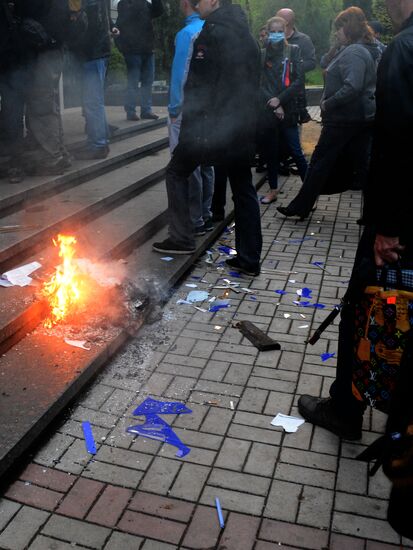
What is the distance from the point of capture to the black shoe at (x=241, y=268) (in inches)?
220

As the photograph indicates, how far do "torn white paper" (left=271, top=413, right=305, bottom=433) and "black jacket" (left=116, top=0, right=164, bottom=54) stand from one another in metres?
8.09

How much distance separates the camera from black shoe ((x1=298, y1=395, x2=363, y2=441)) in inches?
129

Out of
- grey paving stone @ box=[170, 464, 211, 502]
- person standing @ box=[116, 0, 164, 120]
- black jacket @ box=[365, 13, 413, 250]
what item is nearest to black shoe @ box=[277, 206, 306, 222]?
person standing @ box=[116, 0, 164, 120]

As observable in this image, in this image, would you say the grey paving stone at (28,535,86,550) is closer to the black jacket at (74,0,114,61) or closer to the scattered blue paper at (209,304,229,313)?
the scattered blue paper at (209,304,229,313)

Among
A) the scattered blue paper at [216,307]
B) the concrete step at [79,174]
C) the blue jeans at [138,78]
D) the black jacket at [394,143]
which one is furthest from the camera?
the blue jeans at [138,78]

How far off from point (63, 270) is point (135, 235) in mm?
1347

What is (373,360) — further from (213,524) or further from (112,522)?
(112,522)

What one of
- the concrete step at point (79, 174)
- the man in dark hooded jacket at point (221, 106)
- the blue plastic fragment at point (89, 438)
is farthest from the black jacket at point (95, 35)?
the blue plastic fragment at point (89, 438)

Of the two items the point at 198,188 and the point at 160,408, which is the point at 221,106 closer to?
the point at 198,188

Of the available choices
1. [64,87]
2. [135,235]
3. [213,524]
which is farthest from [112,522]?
[64,87]

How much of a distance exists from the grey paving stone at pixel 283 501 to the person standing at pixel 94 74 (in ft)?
18.0

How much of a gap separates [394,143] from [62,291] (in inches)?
106

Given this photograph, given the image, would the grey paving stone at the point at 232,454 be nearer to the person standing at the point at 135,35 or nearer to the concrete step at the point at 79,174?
the concrete step at the point at 79,174

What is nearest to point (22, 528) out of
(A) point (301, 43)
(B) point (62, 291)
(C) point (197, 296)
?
(B) point (62, 291)
